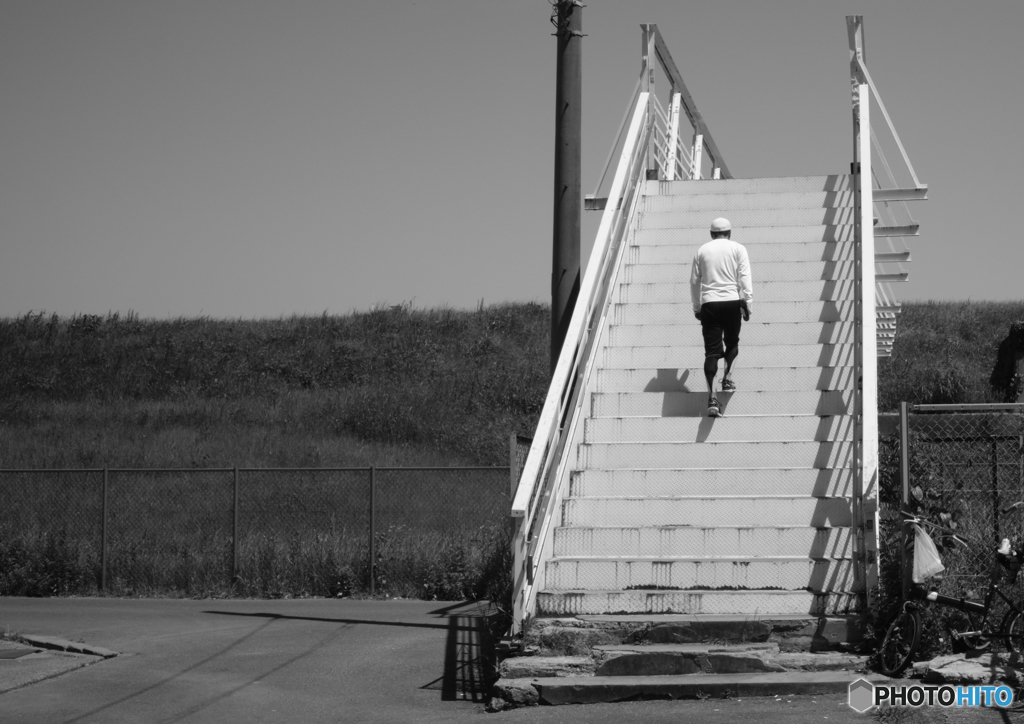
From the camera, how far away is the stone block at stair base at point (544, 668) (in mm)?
7492

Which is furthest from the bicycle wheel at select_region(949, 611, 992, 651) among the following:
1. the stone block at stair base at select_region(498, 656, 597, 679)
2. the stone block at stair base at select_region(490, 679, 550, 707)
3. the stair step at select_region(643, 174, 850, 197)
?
the stair step at select_region(643, 174, 850, 197)

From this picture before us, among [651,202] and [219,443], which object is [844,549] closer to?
[651,202]

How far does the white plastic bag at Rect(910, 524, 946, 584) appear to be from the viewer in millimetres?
7230

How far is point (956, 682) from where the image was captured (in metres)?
6.90

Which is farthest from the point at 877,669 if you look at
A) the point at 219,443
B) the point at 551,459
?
the point at 219,443

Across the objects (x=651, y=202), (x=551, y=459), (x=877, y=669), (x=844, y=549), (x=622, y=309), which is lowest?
(x=877, y=669)

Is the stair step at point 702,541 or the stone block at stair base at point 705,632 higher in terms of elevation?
the stair step at point 702,541

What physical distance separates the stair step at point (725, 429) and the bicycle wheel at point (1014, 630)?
2.37 metres

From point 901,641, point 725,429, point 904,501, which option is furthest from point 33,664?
point 904,501

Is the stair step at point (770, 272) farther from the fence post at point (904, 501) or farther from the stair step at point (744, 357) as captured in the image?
the fence post at point (904, 501)

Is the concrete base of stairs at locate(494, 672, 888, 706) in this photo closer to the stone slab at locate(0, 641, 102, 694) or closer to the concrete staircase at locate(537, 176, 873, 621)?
the concrete staircase at locate(537, 176, 873, 621)

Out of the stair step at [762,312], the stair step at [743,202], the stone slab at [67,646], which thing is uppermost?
the stair step at [743,202]

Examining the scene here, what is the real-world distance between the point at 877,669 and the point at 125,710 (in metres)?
5.28

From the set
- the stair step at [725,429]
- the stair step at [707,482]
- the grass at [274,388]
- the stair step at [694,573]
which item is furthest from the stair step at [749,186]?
Answer: the grass at [274,388]
